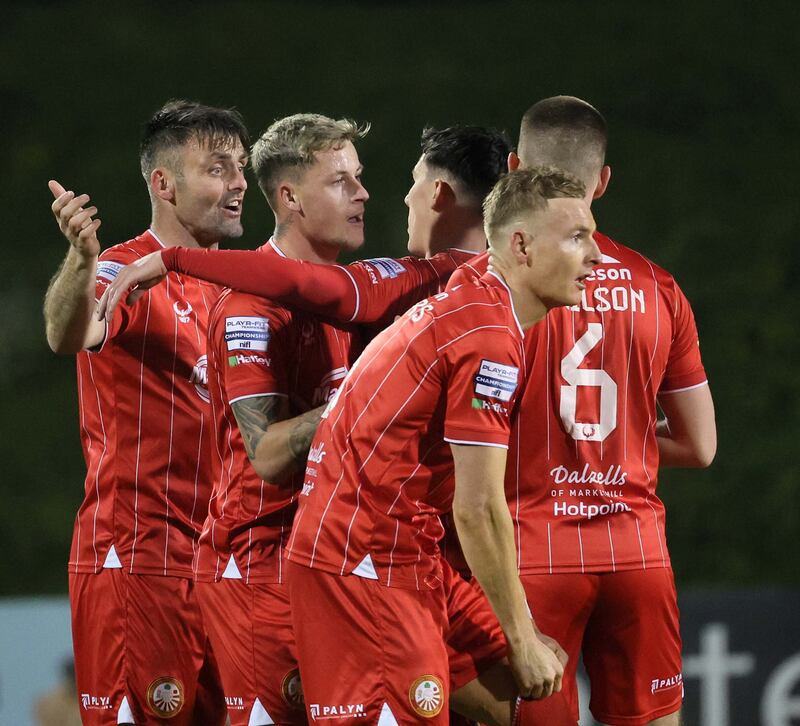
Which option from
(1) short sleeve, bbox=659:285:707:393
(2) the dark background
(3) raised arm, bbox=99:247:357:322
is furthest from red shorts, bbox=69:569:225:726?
(2) the dark background

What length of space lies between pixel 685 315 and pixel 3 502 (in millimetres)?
9418

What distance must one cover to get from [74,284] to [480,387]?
134cm

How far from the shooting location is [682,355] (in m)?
3.81

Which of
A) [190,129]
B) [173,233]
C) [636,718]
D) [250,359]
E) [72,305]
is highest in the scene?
[190,129]

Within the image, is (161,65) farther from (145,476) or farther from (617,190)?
(145,476)

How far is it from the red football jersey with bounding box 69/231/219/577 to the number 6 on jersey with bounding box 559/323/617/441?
1241 mm

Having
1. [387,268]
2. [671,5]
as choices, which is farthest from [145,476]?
[671,5]

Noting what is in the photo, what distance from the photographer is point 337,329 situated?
3.76m

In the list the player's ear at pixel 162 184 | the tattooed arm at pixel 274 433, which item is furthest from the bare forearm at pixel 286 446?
the player's ear at pixel 162 184

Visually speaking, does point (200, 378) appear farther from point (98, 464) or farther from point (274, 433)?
point (274, 433)

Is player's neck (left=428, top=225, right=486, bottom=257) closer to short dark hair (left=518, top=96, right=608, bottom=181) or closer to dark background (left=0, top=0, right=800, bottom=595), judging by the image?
short dark hair (left=518, top=96, right=608, bottom=181)

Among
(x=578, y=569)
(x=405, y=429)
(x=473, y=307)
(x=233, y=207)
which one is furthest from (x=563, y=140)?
(x=233, y=207)

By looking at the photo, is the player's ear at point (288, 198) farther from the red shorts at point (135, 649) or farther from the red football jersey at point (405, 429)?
the red shorts at point (135, 649)

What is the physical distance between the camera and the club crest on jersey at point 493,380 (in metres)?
3.07
